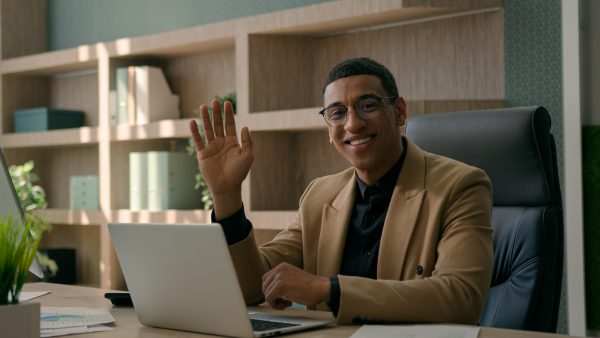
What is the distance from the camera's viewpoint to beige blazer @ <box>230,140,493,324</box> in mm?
1510

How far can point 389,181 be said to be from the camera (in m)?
1.93

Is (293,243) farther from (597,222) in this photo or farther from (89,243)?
(89,243)

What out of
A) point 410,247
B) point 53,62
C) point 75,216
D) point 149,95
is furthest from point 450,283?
point 53,62

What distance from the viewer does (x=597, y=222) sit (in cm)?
290

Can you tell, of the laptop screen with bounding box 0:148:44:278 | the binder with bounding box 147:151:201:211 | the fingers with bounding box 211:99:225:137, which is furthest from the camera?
the binder with bounding box 147:151:201:211

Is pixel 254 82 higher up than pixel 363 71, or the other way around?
pixel 254 82

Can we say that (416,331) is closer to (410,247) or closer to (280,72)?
(410,247)

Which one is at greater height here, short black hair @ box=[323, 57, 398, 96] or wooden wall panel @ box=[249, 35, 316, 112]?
wooden wall panel @ box=[249, 35, 316, 112]

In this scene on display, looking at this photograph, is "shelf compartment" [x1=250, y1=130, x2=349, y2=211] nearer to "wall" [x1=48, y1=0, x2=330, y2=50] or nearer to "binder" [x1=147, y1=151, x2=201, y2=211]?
"binder" [x1=147, y1=151, x2=201, y2=211]

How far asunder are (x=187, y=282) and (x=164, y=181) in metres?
2.69

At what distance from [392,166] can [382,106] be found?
144 millimetres

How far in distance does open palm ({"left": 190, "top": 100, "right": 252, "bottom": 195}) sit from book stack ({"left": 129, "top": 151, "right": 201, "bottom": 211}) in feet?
7.61

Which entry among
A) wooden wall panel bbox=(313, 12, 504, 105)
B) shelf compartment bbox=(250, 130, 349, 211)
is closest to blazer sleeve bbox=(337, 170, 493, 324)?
wooden wall panel bbox=(313, 12, 504, 105)

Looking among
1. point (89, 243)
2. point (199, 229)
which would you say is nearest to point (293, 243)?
point (199, 229)
